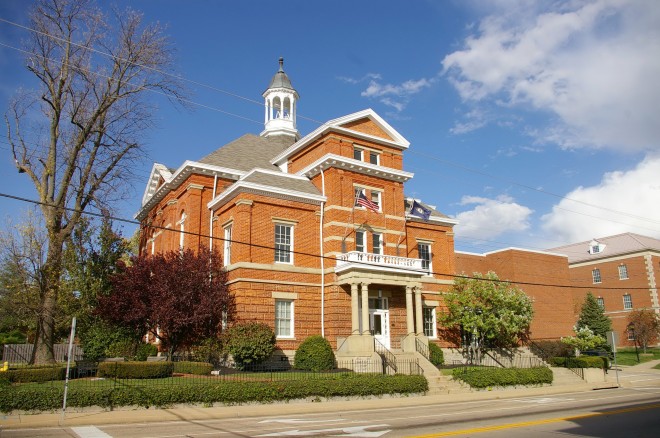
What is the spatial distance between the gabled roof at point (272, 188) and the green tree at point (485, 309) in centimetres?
1169

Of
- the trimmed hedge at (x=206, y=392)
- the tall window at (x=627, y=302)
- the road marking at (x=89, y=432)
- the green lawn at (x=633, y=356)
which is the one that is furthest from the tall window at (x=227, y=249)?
the tall window at (x=627, y=302)

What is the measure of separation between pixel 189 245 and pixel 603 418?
82.4ft

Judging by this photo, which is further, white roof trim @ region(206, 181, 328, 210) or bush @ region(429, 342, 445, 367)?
bush @ region(429, 342, 445, 367)

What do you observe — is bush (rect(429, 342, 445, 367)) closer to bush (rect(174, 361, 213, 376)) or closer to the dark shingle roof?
bush (rect(174, 361, 213, 376))

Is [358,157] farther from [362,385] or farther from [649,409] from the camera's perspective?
[649,409]

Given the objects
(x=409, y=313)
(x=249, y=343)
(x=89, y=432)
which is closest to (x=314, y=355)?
(x=249, y=343)

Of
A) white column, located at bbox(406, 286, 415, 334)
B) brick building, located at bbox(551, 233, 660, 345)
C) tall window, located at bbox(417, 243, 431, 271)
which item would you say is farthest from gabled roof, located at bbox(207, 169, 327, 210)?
brick building, located at bbox(551, 233, 660, 345)

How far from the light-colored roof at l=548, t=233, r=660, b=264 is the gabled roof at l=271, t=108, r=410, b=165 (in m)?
42.8

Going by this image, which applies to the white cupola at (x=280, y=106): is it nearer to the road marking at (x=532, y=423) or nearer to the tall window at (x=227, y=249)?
the tall window at (x=227, y=249)

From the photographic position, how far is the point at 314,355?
27062 mm

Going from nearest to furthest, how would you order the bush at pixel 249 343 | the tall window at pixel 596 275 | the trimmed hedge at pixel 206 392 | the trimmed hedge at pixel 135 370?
the trimmed hedge at pixel 206 392 → the trimmed hedge at pixel 135 370 → the bush at pixel 249 343 → the tall window at pixel 596 275

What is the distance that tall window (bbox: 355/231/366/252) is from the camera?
109 feet

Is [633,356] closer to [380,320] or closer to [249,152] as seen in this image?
[380,320]

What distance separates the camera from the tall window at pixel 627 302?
64.4 m
